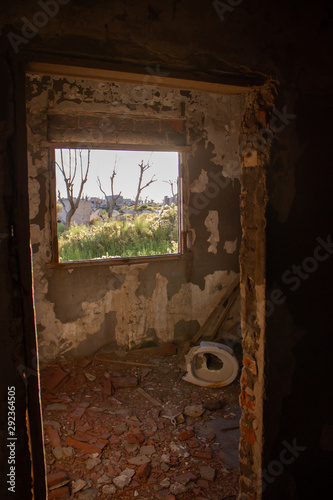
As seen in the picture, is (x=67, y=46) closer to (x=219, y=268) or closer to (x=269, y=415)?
(x=269, y=415)

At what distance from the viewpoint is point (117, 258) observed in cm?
416

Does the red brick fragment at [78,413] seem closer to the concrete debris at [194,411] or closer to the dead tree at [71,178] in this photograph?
the concrete debris at [194,411]

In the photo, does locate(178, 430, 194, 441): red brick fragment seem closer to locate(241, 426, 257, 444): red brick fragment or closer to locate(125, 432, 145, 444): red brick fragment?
locate(125, 432, 145, 444): red brick fragment

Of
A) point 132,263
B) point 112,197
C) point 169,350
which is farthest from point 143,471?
point 112,197

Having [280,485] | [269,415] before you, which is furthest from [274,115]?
[280,485]

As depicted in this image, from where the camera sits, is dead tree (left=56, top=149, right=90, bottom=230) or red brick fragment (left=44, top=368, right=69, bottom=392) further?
dead tree (left=56, top=149, right=90, bottom=230)

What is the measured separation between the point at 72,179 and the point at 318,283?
3.49m

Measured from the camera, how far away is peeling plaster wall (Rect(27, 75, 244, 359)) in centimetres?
376

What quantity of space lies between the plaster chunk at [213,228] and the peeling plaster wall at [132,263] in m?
0.01

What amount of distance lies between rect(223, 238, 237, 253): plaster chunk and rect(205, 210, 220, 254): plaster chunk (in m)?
0.14

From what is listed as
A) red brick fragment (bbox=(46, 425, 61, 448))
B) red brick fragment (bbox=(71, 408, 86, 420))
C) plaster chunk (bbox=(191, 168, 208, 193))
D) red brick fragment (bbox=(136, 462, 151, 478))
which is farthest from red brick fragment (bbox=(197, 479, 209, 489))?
plaster chunk (bbox=(191, 168, 208, 193))

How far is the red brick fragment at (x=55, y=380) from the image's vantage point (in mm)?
3613

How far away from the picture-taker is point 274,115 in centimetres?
164

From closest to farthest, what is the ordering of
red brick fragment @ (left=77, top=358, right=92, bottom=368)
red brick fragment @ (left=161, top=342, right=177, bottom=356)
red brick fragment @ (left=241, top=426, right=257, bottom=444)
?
red brick fragment @ (left=241, top=426, right=257, bottom=444) → red brick fragment @ (left=77, top=358, right=92, bottom=368) → red brick fragment @ (left=161, top=342, right=177, bottom=356)
